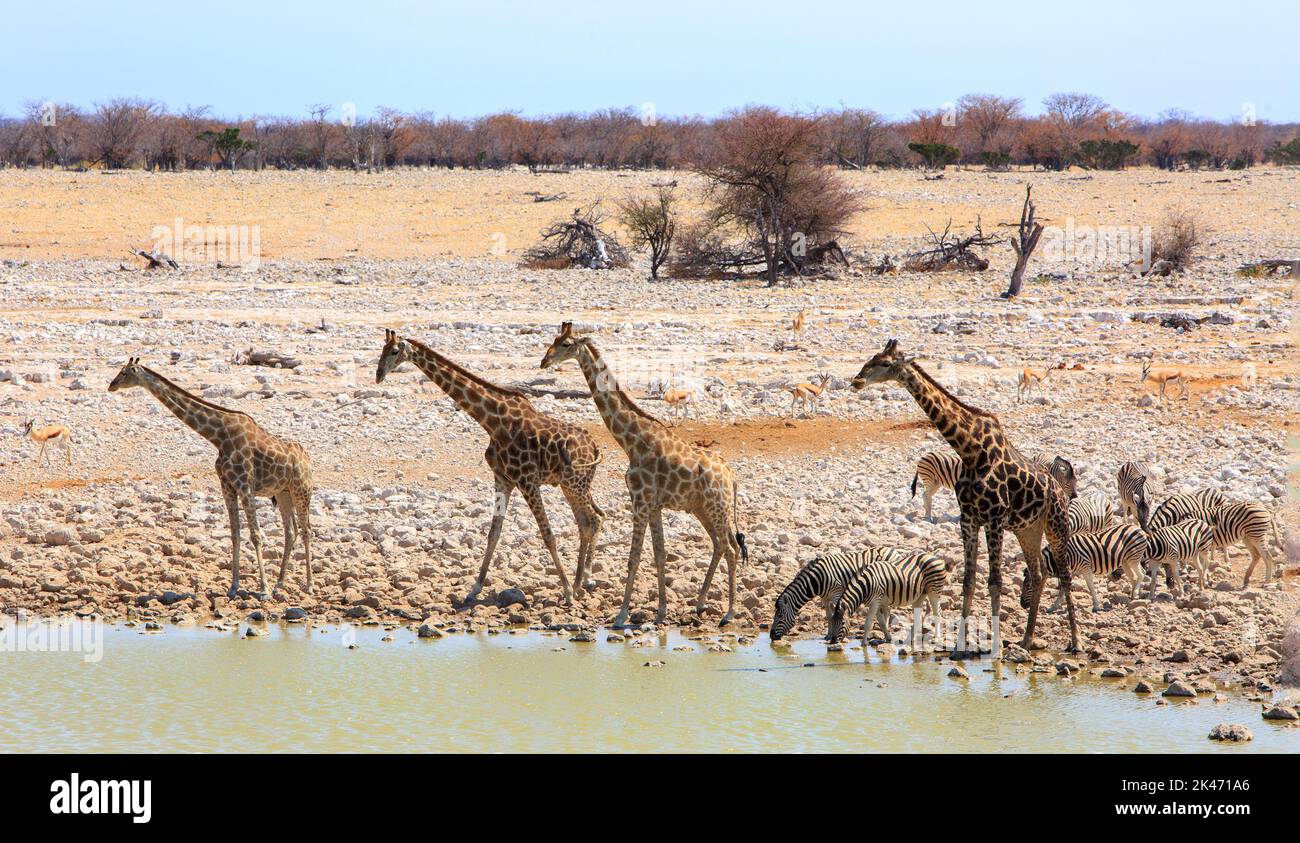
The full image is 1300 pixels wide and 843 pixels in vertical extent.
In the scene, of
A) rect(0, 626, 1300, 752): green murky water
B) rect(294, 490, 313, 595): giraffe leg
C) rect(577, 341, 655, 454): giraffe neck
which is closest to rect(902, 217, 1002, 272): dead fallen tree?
rect(577, 341, 655, 454): giraffe neck

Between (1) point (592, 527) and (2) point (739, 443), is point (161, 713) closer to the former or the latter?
(1) point (592, 527)

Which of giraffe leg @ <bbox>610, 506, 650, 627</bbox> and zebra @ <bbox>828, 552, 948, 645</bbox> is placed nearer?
zebra @ <bbox>828, 552, 948, 645</bbox>

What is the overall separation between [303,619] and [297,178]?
4128 centimetres

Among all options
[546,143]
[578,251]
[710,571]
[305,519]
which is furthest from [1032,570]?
[546,143]

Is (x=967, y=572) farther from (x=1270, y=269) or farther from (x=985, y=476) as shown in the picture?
(x=1270, y=269)

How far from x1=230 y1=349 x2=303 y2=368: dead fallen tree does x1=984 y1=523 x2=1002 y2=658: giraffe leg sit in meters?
10.8

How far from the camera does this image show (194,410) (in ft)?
31.3

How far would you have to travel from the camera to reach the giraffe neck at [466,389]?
9.34m

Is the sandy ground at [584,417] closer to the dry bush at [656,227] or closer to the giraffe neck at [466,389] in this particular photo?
the giraffe neck at [466,389]

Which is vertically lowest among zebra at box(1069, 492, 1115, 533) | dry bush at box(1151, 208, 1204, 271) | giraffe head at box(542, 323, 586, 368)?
zebra at box(1069, 492, 1115, 533)

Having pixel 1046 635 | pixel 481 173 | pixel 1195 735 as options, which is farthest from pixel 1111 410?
pixel 481 173

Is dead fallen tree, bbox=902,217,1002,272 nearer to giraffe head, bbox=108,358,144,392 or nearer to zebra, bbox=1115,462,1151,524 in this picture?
→ zebra, bbox=1115,462,1151,524

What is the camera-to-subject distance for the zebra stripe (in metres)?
9.91

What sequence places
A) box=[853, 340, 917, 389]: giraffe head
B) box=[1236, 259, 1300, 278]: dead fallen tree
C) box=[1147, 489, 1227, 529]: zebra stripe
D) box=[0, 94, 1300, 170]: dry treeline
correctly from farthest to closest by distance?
box=[0, 94, 1300, 170]: dry treeline → box=[1236, 259, 1300, 278]: dead fallen tree → box=[1147, 489, 1227, 529]: zebra stripe → box=[853, 340, 917, 389]: giraffe head
